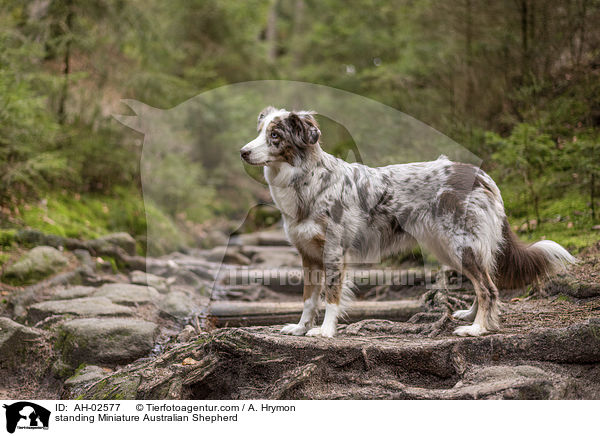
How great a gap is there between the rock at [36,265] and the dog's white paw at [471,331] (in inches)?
216

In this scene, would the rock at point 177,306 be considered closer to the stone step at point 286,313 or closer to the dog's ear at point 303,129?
the stone step at point 286,313

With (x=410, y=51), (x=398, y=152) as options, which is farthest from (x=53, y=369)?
(x=410, y=51)

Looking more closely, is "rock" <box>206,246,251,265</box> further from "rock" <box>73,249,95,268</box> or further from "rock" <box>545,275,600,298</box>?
"rock" <box>545,275,600,298</box>

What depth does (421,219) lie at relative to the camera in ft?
13.2

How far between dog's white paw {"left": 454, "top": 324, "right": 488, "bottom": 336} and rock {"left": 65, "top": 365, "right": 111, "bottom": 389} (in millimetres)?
3117

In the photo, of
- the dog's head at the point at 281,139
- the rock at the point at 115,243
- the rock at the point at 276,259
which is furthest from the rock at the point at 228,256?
the dog's head at the point at 281,139

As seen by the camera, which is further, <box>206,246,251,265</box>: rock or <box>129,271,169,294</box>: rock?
<box>206,246,251,265</box>: rock

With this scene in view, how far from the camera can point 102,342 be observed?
4.59 meters

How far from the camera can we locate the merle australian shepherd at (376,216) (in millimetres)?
3836

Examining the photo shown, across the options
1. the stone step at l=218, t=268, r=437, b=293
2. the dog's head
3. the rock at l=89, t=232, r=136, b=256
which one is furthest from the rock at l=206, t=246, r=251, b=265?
the dog's head

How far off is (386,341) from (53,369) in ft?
10.3

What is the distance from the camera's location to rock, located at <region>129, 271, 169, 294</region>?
6.91 m

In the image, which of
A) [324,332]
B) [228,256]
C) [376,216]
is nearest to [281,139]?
[376,216]

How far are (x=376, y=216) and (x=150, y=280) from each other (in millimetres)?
4398
